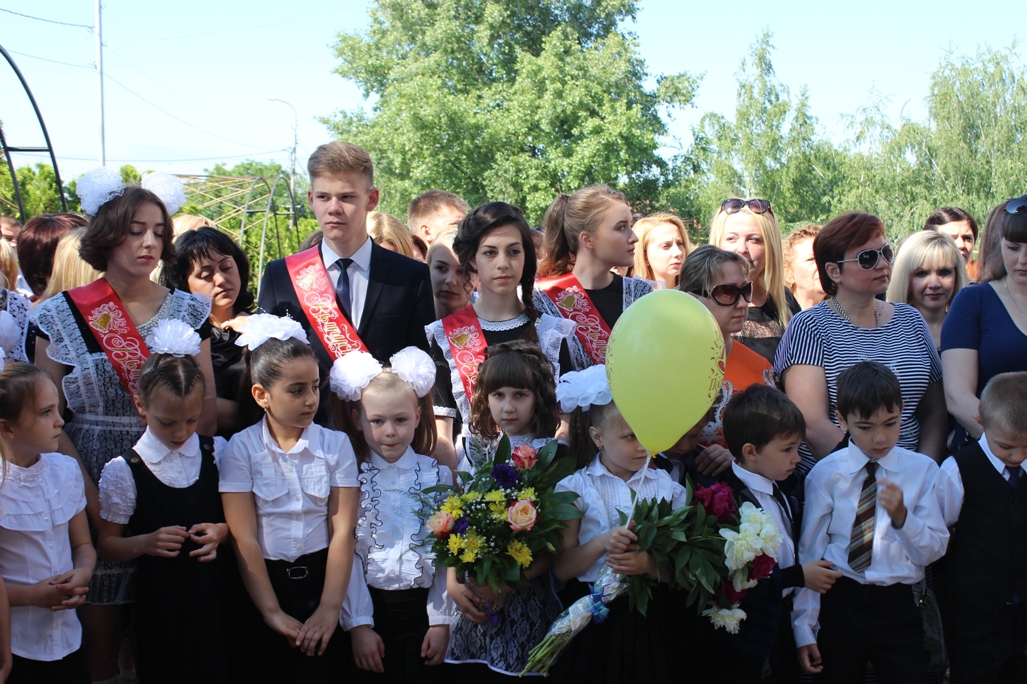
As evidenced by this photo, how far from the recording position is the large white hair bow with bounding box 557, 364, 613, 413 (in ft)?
9.68

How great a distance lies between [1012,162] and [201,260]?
24.9 m

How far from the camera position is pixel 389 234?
4.98m

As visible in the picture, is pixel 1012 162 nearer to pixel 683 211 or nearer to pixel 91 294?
pixel 683 211

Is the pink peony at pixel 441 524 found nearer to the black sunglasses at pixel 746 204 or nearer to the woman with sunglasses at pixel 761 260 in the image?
the woman with sunglasses at pixel 761 260

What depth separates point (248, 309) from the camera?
4.21m

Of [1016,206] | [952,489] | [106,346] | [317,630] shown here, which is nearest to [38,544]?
[106,346]

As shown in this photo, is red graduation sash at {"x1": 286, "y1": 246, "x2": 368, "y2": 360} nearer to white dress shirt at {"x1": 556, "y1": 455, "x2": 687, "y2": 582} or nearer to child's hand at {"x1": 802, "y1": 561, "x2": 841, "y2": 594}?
white dress shirt at {"x1": 556, "y1": 455, "x2": 687, "y2": 582}

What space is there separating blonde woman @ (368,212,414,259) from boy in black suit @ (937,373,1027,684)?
3.08 metres

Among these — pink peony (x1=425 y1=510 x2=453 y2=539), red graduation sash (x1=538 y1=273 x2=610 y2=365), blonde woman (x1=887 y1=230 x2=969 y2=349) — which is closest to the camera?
pink peony (x1=425 y1=510 x2=453 y2=539)

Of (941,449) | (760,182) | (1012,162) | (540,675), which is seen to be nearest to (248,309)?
(540,675)

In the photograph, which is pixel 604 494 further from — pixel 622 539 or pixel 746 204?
pixel 746 204

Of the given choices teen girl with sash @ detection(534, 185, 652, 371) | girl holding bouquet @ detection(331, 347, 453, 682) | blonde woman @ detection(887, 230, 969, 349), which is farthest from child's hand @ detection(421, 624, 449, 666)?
blonde woman @ detection(887, 230, 969, 349)

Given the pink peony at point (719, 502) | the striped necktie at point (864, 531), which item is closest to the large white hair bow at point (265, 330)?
the pink peony at point (719, 502)

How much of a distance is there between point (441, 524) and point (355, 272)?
136 centimetres
